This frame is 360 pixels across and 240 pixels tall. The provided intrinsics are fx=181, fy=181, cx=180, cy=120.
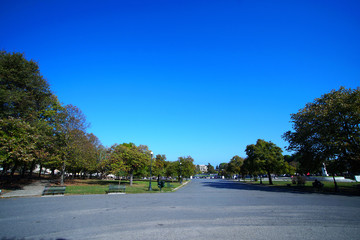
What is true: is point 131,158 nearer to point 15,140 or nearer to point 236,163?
point 15,140

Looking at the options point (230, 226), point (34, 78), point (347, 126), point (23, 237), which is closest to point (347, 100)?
point (347, 126)

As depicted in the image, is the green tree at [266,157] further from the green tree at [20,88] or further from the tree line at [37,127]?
the green tree at [20,88]

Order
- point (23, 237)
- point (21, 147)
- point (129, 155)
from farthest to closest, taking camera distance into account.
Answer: point (129, 155), point (21, 147), point (23, 237)

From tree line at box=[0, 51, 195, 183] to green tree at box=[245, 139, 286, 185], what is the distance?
24178 millimetres

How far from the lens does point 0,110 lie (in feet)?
71.7

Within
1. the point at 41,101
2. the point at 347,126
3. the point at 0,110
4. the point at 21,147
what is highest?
the point at 41,101

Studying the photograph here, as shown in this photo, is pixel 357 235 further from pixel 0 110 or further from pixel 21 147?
Result: pixel 0 110

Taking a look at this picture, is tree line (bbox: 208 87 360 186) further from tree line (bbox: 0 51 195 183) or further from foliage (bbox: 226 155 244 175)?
foliage (bbox: 226 155 244 175)

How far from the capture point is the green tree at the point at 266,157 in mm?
38781

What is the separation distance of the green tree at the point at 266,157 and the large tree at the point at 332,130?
1375 cm

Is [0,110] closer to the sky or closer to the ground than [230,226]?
closer to the sky

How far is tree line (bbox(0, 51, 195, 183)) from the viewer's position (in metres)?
20.4

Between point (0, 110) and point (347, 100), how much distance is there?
135 feet

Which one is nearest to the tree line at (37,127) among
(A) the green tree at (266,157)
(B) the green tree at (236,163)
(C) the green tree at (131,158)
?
(C) the green tree at (131,158)
